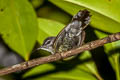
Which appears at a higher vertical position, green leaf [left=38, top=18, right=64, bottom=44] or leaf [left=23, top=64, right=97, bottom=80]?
green leaf [left=38, top=18, right=64, bottom=44]

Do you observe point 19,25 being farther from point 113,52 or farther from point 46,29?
point 113,52

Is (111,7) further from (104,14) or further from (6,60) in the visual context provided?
(6,60)

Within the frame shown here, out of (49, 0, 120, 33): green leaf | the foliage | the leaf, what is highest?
(49, 0, 120, 33): green leaf

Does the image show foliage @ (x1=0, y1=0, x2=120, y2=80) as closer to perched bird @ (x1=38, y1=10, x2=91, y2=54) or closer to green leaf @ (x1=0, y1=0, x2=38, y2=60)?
green leaf @ (x1=0, y1=0, x2=38, y2=60)

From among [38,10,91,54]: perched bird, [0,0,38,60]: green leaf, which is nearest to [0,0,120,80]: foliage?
[0,0,38,60]: green leaf

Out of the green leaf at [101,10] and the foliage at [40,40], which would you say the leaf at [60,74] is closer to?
the foliage at [40,40]

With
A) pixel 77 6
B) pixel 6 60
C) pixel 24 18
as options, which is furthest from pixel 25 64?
pixel 6 60

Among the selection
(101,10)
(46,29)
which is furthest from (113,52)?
(46,29)
